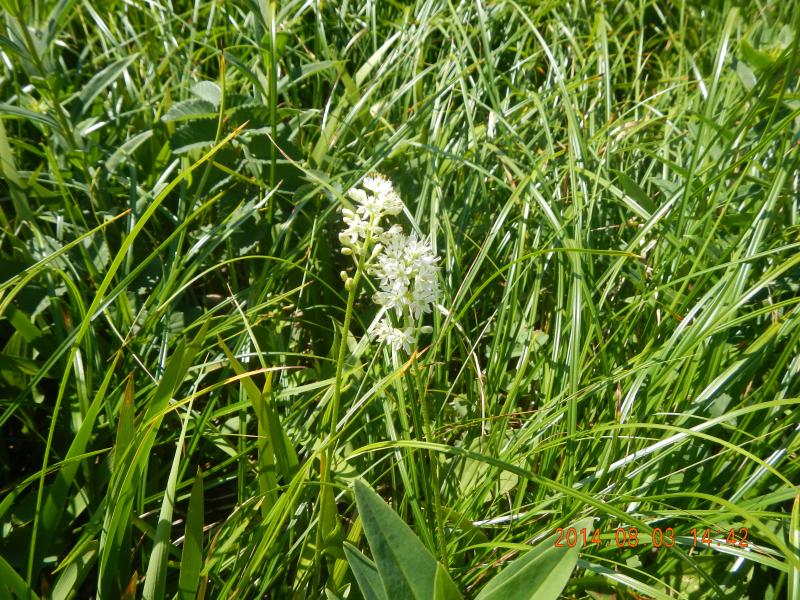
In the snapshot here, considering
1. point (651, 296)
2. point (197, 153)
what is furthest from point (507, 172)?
point (197, 153)

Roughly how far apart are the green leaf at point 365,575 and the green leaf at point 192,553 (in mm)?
337

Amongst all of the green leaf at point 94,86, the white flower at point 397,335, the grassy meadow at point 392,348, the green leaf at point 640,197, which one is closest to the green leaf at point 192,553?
the grassy meadow at point 392,348

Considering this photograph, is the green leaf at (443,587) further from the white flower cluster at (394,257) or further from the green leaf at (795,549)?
the green leaf at (795,549)

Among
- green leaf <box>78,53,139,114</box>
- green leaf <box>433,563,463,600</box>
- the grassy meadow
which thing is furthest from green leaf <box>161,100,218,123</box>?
green leaf <box>433,563,463,600</box>

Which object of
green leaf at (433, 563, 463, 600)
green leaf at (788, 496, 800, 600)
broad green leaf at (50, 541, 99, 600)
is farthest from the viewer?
broad green leaf at (50, 541, 99, 600)

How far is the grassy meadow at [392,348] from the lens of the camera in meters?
1.53

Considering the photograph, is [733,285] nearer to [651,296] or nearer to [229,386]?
[651,296]

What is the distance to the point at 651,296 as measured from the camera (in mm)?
2045

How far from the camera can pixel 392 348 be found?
72.3 inches

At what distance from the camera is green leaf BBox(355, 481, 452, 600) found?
1.28 metres

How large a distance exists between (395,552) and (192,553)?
1.44 ft

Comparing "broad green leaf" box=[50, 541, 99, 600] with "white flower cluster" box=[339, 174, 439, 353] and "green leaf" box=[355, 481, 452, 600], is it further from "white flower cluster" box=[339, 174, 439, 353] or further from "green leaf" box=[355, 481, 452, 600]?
"white flower cluster" box=[339, 174, 439, 353]

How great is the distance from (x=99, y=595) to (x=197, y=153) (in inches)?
Answer: 55.2

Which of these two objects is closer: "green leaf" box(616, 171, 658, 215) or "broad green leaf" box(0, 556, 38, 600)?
"broad green leaf" box(0, 556, 38, 600)
